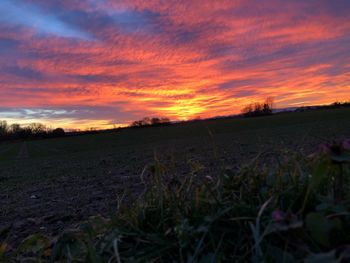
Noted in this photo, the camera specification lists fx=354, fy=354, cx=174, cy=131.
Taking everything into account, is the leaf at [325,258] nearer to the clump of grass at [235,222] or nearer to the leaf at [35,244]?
the clump of grass at [235,222]

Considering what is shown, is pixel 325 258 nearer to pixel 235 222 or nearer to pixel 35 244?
pixel 235 222

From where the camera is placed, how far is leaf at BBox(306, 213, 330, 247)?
3.92ft

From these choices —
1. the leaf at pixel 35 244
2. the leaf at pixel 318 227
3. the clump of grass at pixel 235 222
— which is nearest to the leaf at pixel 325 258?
the clump of grass at pixel 235 222

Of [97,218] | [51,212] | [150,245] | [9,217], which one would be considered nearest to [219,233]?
[150,245]

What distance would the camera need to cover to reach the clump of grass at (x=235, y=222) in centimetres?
126

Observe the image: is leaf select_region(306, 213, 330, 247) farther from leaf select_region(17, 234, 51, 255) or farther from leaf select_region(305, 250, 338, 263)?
leaf select_region(17, 234, 51, 255)

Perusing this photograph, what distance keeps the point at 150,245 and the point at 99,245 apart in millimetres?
258

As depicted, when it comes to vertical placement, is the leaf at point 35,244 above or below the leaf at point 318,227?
below

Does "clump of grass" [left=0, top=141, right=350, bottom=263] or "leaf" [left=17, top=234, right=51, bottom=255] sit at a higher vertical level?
"clump of grass" [left=0, top=141, right=350, bottom=263]

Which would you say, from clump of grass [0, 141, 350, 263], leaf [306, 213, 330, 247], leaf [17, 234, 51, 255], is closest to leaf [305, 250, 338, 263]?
clump of grass [0, 141, 350, 263]

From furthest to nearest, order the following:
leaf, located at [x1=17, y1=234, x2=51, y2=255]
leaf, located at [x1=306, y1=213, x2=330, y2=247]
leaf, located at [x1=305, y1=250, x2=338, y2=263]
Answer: leaf, located at [x1=17, y1=234, x2=51, y2=255]
leaf, located at [x1=306, y1=213, x2=330, y2=247]
leaf, located at [x1=305, y1=250, x2=338, y2=263]

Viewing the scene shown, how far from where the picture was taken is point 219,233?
1.55 m

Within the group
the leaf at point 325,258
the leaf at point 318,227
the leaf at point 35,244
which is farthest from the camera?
the leaf at point 35,244

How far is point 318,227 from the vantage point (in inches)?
47.3
